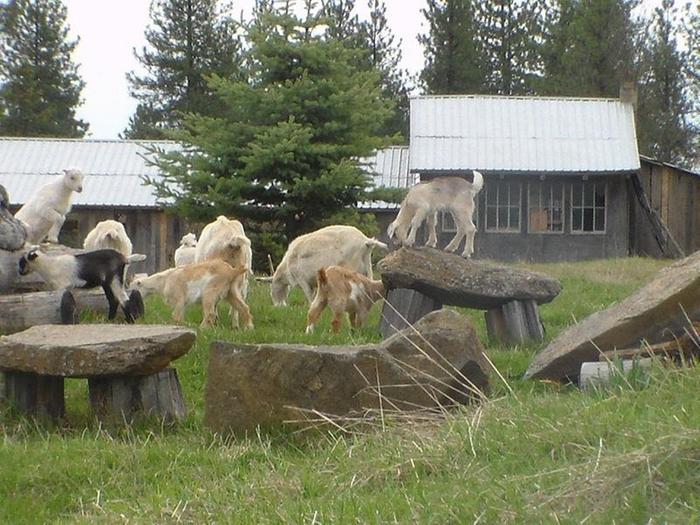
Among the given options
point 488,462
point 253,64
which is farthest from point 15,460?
point 253,64

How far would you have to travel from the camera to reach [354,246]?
1425 cm

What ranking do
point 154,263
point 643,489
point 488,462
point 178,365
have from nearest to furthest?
point 643,489
point 488,462
point 178,365
point 154,263

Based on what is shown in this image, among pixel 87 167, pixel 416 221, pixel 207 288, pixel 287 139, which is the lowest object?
pixel 207 288

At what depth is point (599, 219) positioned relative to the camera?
29422 millimetres

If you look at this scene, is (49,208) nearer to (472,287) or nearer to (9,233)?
(9,233)

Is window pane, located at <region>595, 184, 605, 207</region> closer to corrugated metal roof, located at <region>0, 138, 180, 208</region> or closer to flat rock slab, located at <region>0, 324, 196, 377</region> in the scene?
corrugated metal roof, located at <region>0, 138, 180, 208</region>

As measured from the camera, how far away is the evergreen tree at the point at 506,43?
151 feet

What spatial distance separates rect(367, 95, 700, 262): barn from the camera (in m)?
28.5

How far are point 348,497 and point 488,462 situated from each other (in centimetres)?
72

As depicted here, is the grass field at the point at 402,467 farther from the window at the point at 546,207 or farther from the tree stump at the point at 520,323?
the window at the point at 546,207

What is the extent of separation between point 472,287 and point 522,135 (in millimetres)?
18665

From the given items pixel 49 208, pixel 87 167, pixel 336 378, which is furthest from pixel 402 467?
pixel 87 167

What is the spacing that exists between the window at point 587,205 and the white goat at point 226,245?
1599 cm

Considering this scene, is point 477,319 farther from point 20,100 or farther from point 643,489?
point 20,100
